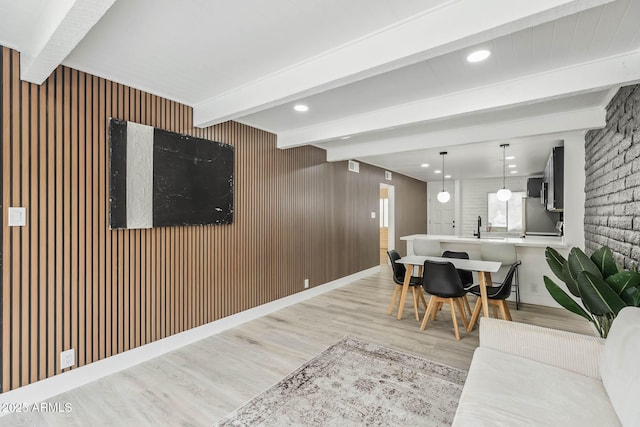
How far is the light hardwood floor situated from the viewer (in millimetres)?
2119

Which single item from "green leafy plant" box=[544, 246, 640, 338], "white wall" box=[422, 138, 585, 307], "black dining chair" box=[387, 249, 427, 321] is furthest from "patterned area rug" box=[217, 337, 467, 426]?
"white wall" box=[422, 138, 585, 307]

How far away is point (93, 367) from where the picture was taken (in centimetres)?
253

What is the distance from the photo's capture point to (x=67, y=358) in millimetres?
2398

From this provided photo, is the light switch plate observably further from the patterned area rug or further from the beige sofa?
the beige sofa

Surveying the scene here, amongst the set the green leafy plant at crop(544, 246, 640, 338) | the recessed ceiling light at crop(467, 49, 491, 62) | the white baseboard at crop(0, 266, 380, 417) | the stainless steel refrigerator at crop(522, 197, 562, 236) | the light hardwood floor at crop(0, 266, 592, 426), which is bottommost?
the light hardwood floor at crop(0, 266, 592, 426)

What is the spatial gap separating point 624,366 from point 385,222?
7.60 metres

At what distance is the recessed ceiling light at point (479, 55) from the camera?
7.13 feet

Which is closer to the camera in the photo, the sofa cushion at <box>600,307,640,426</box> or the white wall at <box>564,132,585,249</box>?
the sofa cushion at <box>600,307,640,426</box>

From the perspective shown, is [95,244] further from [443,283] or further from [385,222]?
[385,222]

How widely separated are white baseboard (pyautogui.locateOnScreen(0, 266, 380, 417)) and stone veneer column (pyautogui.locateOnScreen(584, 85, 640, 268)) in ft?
12.2

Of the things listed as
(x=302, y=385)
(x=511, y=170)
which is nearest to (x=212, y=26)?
(x=302, y=385)

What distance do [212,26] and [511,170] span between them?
7.71 m

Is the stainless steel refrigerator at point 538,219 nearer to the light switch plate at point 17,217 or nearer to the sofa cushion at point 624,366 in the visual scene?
the sofa cushion at point 624,366

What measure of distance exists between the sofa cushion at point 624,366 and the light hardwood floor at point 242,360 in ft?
4.13
